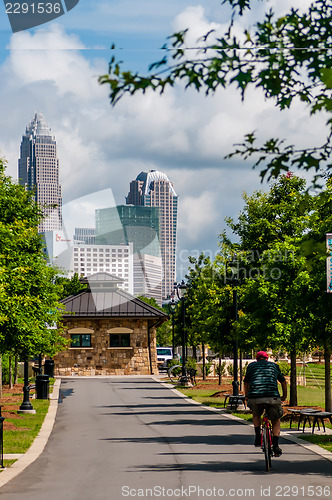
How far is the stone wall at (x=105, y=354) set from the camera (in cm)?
5525

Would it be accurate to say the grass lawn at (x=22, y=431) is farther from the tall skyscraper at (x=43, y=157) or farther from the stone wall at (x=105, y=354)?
the stone wall at (x=105, y=354)

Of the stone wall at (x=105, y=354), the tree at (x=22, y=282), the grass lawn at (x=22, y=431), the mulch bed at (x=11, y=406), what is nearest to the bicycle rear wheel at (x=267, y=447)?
the grass lawn at (x=22, y=431)

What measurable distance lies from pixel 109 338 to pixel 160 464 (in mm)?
42778

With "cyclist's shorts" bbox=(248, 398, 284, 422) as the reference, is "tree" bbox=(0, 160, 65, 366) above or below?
above

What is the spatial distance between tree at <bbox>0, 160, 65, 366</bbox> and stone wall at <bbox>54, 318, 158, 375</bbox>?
26.1 m

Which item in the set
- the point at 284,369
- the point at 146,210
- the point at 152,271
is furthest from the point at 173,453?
the point at 152,271

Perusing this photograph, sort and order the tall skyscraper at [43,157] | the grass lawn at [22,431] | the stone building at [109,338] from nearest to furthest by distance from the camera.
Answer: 1. the grass lawn at [22,431]
2. the tall skyscraper at [43,157]
3. the stone building at [109,338]

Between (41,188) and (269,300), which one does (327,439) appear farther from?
(41,188)

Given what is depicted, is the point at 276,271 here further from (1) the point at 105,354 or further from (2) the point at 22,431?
(1) the point at 105,354

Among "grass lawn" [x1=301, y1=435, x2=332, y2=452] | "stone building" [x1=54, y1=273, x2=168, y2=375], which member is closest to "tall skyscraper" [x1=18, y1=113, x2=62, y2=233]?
"stone building" [x1=54, y1=273, x2=168, y2=375]

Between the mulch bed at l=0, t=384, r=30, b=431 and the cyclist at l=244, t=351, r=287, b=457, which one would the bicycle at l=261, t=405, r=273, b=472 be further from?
the mulch bed at l=0, t=384, r=30, b=431

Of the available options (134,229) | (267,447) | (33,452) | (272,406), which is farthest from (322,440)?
(134,229)

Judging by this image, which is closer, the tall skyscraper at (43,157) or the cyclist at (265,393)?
the cyclist at (265,393)

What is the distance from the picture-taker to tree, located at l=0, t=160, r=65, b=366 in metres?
18.4
